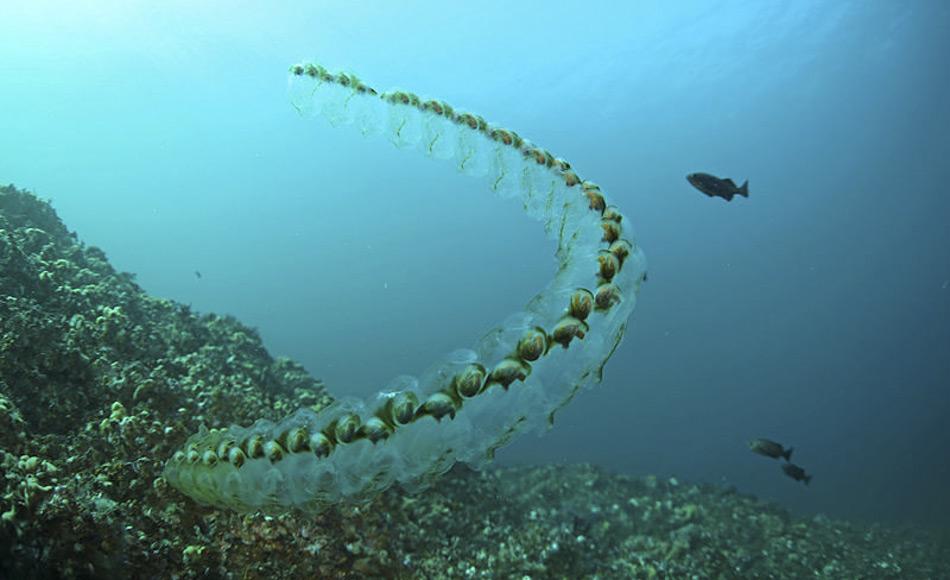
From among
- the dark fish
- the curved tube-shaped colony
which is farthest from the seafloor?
the dark fish

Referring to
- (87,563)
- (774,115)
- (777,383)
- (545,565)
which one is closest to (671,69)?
(774,115)

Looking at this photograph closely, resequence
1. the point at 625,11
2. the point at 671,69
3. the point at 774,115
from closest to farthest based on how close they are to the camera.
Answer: the point at 625,11 < the point at 671,69 < the point at 774,115

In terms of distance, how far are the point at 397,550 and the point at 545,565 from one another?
1526 mm

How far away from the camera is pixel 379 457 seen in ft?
8.89

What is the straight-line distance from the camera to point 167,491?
3574 millimetres

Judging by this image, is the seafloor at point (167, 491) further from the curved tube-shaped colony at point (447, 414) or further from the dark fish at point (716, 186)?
the dark fish at point (716, 186)

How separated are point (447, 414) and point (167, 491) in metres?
2.22

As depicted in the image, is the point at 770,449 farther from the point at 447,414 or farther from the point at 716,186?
the point at 447,414

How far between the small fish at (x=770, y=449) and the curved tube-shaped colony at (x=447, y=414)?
26.4 ft

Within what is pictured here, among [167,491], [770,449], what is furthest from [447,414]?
[770,449]

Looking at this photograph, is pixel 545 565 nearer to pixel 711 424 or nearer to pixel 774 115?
pixel 774 115

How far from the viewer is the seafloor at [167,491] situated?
291 cm

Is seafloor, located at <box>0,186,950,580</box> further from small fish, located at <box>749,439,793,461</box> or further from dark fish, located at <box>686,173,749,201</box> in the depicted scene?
dark fish, located at <box>686,173,749,201</box>

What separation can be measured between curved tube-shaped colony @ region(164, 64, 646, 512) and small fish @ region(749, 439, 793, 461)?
8.06 meters
